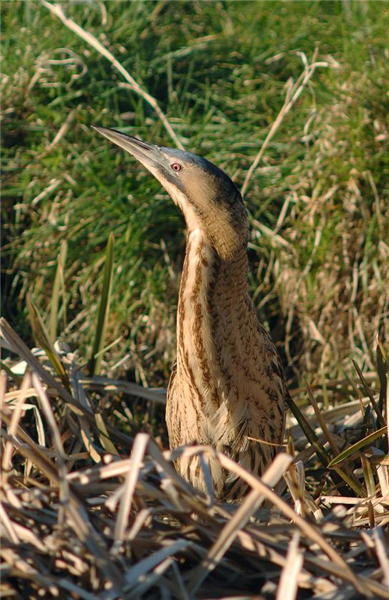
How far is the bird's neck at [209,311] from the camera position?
1944 mm

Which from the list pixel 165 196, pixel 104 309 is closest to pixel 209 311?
pixel 104 309

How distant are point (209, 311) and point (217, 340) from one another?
0.08 metres

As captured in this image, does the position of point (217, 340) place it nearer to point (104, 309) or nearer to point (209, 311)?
point (209, 311)

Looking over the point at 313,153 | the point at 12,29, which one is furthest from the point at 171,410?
the point at 12,29

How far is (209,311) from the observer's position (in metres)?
1.98

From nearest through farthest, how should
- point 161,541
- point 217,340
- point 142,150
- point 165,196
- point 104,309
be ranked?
point 161,541 < point 217,340 < point 142,150 < point 104,309 < point 165,196

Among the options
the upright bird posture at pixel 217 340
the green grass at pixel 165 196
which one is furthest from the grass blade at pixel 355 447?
the green grass at pixel 165 196

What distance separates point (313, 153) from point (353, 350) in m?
0.69

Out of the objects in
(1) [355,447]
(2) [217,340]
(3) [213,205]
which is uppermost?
(3) [213,205]

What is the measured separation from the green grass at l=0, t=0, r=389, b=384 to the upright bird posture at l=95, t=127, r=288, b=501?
79 centimetres

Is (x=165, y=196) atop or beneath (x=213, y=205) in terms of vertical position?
beneath

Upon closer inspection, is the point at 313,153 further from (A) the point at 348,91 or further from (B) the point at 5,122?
(B) the point at 5,122

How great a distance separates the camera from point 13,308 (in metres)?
3.15

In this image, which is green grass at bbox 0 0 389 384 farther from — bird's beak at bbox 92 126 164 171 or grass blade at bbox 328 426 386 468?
grass blade at bbox 328 426 386 468
